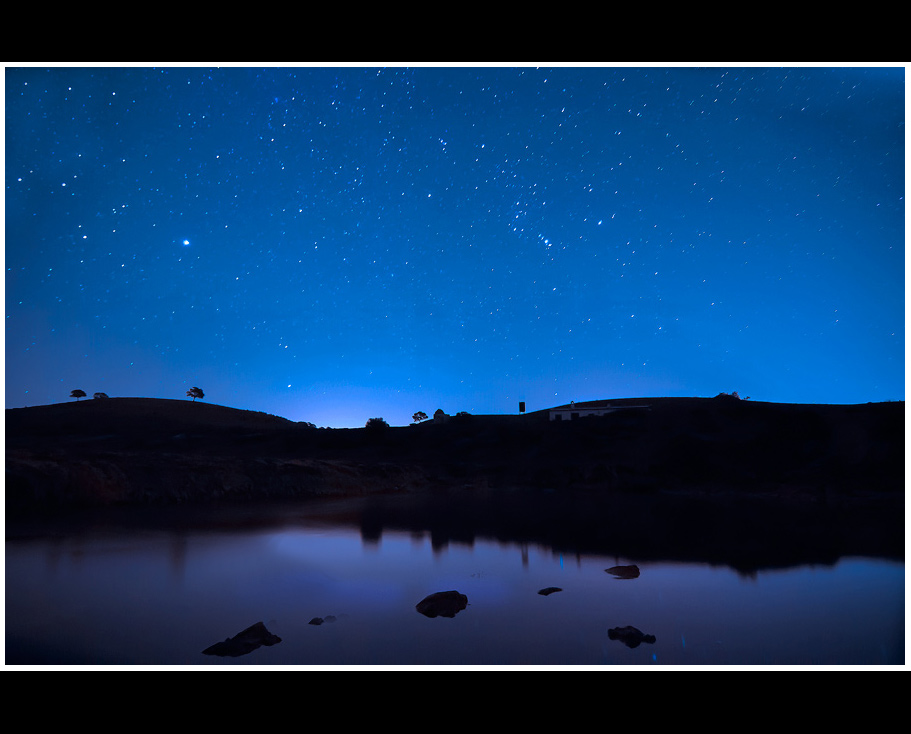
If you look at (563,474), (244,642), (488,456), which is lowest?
→ (244,642)

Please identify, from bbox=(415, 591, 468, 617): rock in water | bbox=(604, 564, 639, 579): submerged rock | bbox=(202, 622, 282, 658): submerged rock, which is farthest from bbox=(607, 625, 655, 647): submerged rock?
bbox=(202, 622, 282, 658): submerged rock

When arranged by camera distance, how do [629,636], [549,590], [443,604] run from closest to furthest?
[629,636]
[443,604]
[549,590]

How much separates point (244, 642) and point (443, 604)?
2977 mm

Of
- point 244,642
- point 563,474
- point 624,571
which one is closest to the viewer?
point 244,642

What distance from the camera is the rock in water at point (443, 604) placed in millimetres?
7668

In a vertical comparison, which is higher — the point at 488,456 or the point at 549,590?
the point at 488,456

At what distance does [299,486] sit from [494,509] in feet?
30.1

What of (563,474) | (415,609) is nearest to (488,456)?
(563,474)

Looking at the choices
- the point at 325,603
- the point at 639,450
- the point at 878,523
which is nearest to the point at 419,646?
the point at 325,603

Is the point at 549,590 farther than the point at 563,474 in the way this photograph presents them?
No

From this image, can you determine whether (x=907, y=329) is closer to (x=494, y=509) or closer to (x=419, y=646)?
(x=419, y=646)

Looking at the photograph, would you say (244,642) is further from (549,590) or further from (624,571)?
(624,571)

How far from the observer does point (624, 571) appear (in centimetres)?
1003
